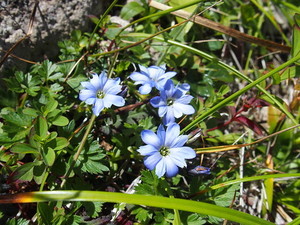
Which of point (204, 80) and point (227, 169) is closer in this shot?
point (227, 169)

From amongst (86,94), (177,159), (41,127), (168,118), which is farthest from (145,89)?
(41,127)

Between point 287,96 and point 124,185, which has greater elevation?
point 287,96

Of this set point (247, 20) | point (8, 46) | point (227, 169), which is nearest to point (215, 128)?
point (227, 169)

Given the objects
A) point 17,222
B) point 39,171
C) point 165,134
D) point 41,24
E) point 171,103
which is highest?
point 41,24

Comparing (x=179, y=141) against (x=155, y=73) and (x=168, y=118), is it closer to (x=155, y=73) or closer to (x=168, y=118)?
(x=168, y=118)

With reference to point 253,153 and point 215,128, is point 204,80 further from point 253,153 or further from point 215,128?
point 253,153

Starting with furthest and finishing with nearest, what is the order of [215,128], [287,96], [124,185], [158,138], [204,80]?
[287,96] < [204,80] < [215,128] < [124,185] < [158,138]

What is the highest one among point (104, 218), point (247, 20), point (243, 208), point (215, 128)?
point (247, 20)
